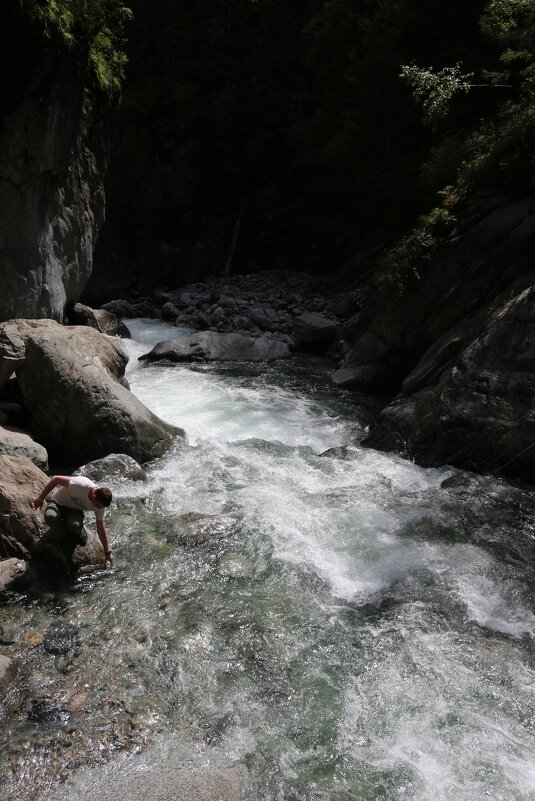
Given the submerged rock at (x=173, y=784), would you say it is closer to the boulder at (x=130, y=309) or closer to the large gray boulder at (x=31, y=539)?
the large gray boulder at (x=31, y=539)

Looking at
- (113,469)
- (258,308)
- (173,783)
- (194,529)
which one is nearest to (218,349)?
(258,308)

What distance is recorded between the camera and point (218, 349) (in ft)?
56.3

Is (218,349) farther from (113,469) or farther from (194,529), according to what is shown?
(194,529)

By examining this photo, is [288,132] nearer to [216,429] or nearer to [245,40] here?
[245,40]

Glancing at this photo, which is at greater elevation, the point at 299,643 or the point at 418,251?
the point at 418,251

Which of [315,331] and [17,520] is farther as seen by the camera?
[315,331]

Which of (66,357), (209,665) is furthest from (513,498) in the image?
(66,357)

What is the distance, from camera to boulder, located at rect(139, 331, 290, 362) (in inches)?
658

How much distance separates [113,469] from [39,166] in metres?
6.27

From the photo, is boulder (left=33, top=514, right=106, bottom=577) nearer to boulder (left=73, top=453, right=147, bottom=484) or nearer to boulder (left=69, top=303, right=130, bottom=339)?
boulder (left=73, top=453, right=147, bottom=484)

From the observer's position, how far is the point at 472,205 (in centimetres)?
1379

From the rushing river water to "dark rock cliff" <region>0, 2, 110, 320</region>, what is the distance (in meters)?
4.86

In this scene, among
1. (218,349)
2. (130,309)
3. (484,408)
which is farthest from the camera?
(130,309)

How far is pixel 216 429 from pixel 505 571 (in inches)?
249
